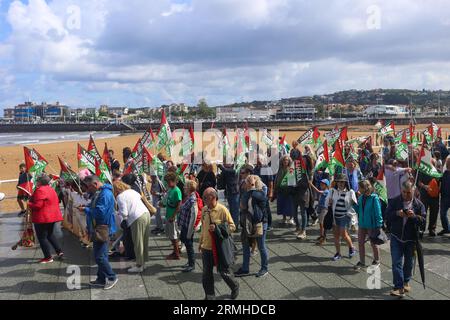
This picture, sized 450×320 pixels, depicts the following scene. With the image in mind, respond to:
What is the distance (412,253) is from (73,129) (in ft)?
394

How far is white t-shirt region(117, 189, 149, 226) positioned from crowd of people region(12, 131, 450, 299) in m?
0.02

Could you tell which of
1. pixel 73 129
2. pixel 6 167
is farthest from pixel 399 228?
pixel 73 129

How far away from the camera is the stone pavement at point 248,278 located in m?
6.24

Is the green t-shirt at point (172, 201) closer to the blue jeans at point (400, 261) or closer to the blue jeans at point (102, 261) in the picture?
the blue jeans at point (102, 261)

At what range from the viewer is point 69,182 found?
30.1 ft

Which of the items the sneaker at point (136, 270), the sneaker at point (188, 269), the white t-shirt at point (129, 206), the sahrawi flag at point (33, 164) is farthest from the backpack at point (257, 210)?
the sahrawi flag at point (33, 164)

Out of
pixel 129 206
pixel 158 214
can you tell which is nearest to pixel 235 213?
pixel 158 214

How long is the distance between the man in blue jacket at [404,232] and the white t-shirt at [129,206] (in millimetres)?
3651

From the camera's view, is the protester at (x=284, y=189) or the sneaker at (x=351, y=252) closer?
the sneaker at (x=351, y=252)

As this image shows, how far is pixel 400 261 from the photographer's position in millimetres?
6047

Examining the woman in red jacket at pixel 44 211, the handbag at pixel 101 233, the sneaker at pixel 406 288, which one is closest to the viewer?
the sneaker at pixel 406 288
